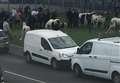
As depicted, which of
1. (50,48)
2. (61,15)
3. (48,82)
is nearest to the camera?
(48,82)

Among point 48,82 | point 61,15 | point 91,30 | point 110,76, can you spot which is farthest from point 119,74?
point 61,15

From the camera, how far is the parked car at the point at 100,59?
67.3 ft

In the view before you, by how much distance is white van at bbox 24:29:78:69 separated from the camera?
25.1 meters

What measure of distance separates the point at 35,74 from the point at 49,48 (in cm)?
207

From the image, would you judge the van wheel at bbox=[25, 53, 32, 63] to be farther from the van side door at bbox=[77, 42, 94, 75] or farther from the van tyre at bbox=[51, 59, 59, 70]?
the van side door at bbox=[77, 42, 94, 75]

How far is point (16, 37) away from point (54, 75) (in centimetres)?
1403

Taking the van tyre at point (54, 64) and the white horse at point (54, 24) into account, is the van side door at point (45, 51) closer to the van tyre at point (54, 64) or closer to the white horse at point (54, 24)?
the van tyre at point (54, 64)

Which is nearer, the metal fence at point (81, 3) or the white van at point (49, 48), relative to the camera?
the white van at point (49, 48)

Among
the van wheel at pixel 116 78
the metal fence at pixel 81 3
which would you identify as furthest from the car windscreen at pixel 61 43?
the metal fence at pixel 81 3

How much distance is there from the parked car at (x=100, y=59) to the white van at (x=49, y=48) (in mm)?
1535

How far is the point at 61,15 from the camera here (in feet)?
154

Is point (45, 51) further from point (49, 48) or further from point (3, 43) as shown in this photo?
point (3, 43)

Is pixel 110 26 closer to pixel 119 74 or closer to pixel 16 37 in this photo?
pixel 16 37

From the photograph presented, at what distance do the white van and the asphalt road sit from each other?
1.52 feet
